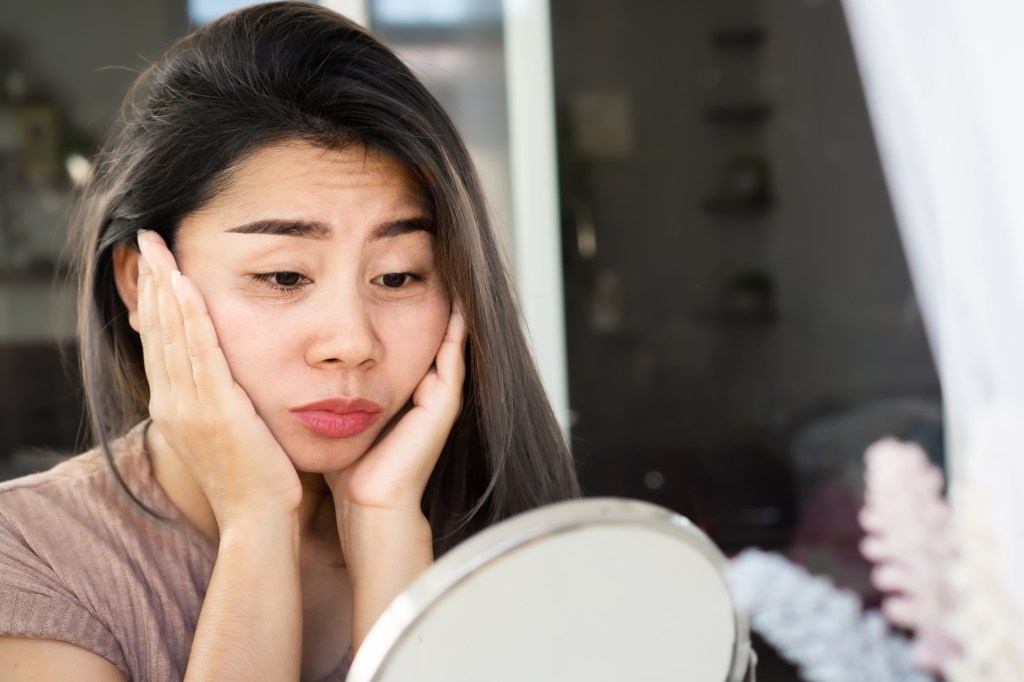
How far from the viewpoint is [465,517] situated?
1.02 m

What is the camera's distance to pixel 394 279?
2.88ft

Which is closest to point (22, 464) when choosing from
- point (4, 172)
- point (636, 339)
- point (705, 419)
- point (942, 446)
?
point (4, 172)

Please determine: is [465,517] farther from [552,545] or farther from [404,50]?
[404,50]

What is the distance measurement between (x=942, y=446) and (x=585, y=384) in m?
0.93

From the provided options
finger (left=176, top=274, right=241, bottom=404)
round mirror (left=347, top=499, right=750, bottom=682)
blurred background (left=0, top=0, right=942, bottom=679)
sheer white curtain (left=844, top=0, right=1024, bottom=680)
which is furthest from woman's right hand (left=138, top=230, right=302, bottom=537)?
blurred background (left=0, top=0, right=942, bottom=679)

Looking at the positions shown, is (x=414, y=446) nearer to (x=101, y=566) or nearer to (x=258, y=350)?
(x=258, y=350)

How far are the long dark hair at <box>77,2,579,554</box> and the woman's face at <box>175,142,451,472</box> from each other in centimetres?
3

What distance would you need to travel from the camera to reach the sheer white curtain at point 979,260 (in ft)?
3.97

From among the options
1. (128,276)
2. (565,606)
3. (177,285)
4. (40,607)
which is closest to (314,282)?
(177,285)

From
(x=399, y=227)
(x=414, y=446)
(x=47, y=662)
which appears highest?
(x=399, y=227)

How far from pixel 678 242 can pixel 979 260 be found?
1.09 meters

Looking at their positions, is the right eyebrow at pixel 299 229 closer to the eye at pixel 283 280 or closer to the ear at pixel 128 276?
the eye at pixel 283 280

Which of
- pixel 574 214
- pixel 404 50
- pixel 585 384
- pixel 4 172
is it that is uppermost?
pixel 404 50

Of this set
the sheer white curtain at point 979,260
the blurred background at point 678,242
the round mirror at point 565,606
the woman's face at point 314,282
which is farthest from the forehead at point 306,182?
the blurred background at point 678,242
